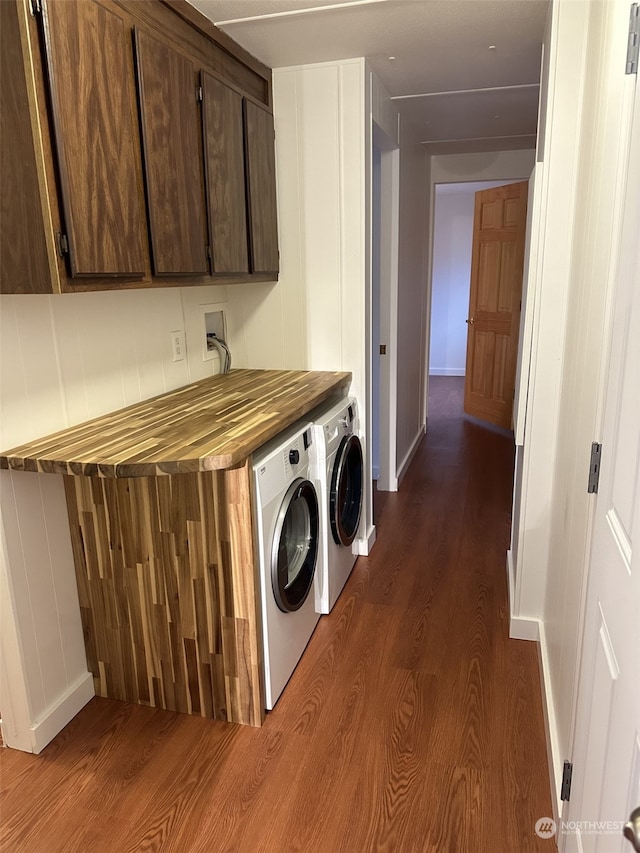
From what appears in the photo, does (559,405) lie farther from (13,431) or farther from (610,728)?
(13,431)

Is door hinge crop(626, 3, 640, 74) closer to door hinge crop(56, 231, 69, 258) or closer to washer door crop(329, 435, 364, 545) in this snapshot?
door hinge crop(56, 231, 69, 258)

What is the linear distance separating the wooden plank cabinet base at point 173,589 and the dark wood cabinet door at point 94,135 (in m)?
0.71

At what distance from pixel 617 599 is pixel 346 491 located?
1.81 meters

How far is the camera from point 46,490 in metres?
1.86

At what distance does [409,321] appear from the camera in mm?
4320

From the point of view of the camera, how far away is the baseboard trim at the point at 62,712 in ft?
6.10

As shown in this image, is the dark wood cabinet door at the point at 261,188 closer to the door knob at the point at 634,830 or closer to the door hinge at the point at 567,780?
the door hinge at the point at 567,780

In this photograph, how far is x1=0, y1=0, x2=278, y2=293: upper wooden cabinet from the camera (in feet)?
4.74

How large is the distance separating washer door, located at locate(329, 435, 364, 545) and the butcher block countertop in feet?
0.94

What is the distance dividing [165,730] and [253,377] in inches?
60.2

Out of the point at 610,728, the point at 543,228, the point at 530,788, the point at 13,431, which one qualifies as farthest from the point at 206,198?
the point at 530,788

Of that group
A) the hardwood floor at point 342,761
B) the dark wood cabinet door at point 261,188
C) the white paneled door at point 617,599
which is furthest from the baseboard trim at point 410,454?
the white paneled door at point 617,599

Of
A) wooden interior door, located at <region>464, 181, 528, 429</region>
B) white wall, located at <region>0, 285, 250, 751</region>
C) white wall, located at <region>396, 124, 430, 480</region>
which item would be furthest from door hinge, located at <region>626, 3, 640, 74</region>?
wooden interior door, located at <region>464, 181, 528, 429</region>

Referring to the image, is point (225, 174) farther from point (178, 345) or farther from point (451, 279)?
point (451, 279)
